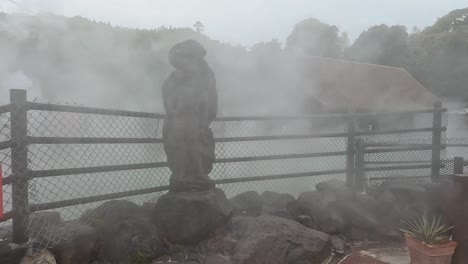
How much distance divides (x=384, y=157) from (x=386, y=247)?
160cm

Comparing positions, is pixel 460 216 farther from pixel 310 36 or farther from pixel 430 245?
pixel 310 36

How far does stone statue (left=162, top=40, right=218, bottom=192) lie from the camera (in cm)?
336

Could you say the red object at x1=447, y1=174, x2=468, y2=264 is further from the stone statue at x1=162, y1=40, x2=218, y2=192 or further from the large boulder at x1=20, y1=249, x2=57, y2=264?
the large boulder at x1=20, y1=249, x2=57, y2=264

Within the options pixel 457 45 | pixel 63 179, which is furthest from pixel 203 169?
pixel 457 45

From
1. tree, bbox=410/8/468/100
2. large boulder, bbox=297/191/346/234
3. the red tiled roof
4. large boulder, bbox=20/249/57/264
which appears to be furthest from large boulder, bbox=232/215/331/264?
tree, bbox=410/8/468/100

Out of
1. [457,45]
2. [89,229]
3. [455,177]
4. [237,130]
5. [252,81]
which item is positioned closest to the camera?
[89,229]

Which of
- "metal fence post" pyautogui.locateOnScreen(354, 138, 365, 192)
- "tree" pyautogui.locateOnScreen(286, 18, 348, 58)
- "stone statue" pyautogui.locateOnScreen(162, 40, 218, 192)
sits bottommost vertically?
"metal fence post" pyautogui.locateOnScreen(354, 138, 365, 192)

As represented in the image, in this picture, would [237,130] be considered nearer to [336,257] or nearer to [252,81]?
[252,81]

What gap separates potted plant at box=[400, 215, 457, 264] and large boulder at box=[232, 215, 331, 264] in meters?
0.71

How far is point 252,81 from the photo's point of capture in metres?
6.04

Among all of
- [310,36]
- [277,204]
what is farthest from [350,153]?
[310,36]

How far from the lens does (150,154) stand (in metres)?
4.28

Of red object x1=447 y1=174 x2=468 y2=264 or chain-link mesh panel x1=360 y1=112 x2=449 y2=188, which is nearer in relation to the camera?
red object x1=447 y1=174 x2=468 y2=264

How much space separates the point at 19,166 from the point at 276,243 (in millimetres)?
2016
